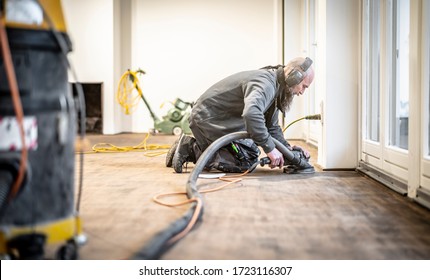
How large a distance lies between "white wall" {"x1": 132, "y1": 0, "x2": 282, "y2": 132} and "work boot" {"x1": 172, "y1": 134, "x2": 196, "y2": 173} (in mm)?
4267

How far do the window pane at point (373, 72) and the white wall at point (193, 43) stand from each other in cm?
416

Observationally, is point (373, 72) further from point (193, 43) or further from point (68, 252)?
point (193, 43)

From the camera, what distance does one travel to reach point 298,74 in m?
2.63

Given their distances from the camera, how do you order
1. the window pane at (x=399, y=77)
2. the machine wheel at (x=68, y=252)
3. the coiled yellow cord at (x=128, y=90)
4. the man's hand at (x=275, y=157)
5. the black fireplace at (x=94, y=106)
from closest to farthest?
the machine wheel at (x=68, y=252) < the window pane at (x=399, y=77) < the man's hand at (x=275, y=157) < the coiled yellow cord at (x=128, y=90) < the black fireplace at (x=94, y=106)

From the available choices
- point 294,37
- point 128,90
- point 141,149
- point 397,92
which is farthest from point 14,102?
point 128,90

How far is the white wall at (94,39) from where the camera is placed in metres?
6.65

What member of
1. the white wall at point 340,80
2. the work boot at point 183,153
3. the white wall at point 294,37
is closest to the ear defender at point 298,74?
the white wall at point 340,80

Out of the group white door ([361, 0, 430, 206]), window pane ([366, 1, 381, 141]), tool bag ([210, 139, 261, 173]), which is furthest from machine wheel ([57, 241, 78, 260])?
window pane ([366, 1, 381, 141])

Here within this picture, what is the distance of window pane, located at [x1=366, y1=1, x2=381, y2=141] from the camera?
2.73m

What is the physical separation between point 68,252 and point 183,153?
177cm

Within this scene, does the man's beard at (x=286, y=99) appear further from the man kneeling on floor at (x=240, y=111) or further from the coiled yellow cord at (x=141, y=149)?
the coiled yellow cord at (x=141, y=149)
